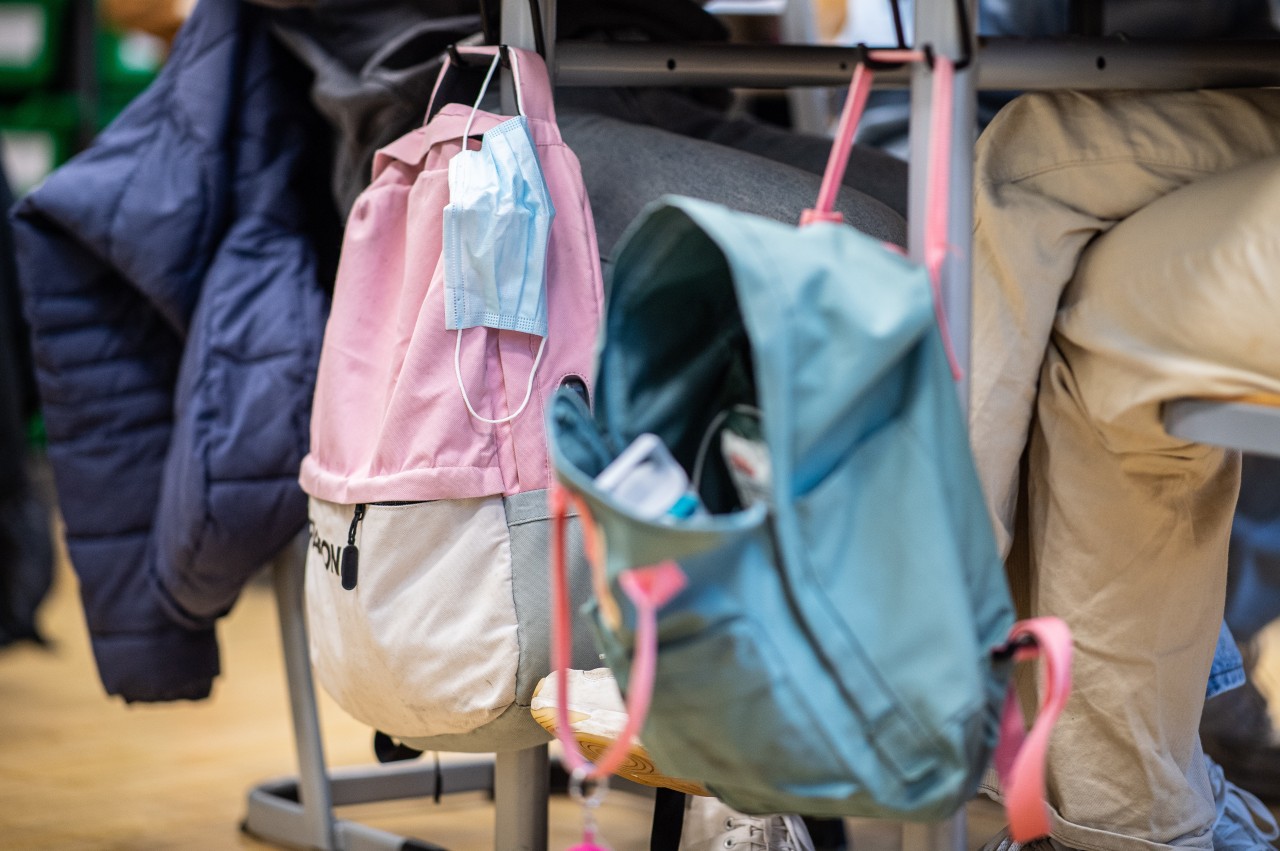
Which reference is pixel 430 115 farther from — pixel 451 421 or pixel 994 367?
pixel 994 367

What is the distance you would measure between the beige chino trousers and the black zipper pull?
1.33ft

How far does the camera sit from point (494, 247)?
0.85 meters

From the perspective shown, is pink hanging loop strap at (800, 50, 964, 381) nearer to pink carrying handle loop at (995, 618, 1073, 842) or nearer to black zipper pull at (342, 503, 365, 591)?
pink carrying handle loop at (995, 618, 1073, 842)

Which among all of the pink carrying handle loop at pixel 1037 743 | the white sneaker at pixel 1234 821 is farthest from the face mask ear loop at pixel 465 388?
the white sneaker at pixel 1234 821

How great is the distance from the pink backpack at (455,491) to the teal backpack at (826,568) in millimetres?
260

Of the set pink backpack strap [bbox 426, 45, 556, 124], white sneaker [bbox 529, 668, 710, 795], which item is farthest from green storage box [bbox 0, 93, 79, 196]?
white sneaker [bbox 529, 668, 710, 795]

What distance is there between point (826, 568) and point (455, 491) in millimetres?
343

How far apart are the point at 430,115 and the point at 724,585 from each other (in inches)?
21.1

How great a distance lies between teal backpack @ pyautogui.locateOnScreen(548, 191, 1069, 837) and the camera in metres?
0.57

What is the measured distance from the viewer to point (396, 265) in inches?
37.9

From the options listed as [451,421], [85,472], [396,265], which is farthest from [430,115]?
[85,472]

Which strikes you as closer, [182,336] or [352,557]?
[352,557]

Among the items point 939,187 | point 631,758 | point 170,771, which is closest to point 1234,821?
point 631,758

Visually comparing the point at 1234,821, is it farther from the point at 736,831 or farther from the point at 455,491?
the point at 455,491
